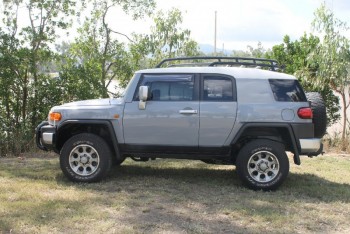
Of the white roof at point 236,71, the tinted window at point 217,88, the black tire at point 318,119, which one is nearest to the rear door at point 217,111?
the tinted window at point 217,88

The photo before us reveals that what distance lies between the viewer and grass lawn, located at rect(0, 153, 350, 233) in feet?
16.6

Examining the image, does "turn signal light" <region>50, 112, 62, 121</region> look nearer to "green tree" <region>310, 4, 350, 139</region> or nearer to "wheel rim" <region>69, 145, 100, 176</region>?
"wheel rim" <region>69, 145, 100, 176</region>

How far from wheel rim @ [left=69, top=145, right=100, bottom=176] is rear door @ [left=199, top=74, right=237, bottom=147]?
1539mm

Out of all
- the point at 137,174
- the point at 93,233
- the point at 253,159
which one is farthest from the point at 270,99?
the point at 93,233

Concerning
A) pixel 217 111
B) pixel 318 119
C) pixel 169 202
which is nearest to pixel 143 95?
pixel 217 111

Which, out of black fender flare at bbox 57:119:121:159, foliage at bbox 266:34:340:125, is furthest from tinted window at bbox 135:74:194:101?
foliage at bbox 266:34:340:125

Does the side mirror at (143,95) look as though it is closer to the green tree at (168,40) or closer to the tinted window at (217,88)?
the tinted window at (217,88)

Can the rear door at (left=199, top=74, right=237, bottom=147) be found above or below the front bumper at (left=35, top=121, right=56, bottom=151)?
above

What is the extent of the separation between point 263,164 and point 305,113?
89cm

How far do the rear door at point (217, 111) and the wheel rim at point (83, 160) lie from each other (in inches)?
60.6

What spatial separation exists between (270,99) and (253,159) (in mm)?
852

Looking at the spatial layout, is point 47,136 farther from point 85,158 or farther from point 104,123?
point 104,123

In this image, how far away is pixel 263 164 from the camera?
6648mm

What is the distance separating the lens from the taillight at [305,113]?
6.54 m
